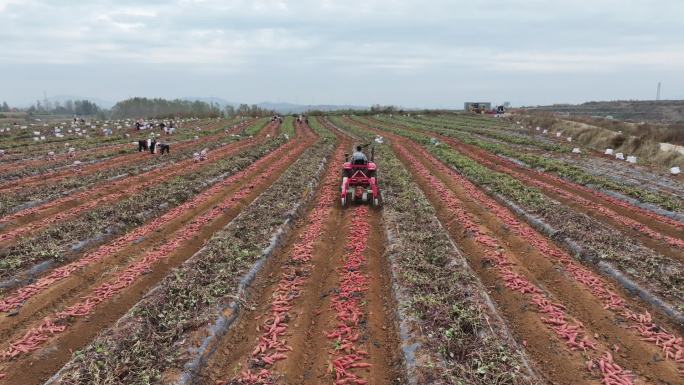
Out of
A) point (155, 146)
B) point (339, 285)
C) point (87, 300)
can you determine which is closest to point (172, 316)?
point (87, 300)

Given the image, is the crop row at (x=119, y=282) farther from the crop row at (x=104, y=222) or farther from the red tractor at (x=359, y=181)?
the red tractor at (x=359, y=181)

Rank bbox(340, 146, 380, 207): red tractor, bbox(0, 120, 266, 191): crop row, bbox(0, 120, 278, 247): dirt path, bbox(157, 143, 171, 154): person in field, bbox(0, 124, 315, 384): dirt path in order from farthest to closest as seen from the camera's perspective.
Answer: bbox(157, 143, 171, 154): person in field
bbox(0, 120, 266, 191): crop row
bbox(340, 146, 380, 207): red tractor
bbox(0, 120, 278, 247): dirt path
bbox(0, 124, 315, 384): dirt path

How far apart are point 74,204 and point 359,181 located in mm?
10365

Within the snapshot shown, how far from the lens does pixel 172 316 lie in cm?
728

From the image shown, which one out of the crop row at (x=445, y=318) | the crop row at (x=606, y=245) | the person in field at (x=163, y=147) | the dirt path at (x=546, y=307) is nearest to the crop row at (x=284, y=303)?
the crop row at (x=445, y=318)

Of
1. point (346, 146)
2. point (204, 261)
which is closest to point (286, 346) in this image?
point (204, 261)

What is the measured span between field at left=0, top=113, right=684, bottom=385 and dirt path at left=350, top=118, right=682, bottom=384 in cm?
A: 4

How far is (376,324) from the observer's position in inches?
292

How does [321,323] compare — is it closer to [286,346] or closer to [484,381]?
[286,346]

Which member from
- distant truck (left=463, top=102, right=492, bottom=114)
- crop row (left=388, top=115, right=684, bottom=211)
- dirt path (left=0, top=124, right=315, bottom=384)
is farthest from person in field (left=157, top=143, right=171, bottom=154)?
distant truck (left=463, top=102, right=492, bottom=114)

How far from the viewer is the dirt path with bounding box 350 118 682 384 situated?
20.9ft

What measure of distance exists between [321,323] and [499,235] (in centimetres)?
679

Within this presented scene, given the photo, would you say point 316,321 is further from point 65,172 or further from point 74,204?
point 65,172

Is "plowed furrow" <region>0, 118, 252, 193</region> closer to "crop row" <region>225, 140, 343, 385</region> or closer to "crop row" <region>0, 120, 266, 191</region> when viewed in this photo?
"crop row" <region>0, 120, 266, 191</region>
